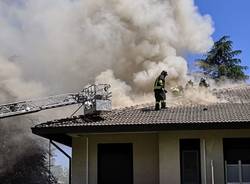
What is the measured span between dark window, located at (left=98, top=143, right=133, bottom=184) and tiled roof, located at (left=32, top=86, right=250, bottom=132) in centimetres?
101

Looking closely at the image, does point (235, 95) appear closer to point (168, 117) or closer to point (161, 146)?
point (168, 117)

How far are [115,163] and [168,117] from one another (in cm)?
243

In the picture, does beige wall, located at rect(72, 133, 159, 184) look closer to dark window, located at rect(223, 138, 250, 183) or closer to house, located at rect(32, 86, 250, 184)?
house, located at rect(32, 86, 250, 184)

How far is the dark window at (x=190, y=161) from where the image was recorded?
1784 centimetres

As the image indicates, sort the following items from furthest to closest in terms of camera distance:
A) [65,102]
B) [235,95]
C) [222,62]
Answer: [222,62] → [65,102] → [235,95]

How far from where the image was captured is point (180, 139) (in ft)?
59.4

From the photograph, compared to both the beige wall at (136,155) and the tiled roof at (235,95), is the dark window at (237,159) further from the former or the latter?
the tiled roof at (235,95)

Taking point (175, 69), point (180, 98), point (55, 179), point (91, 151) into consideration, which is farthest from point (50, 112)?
point (91, 151)

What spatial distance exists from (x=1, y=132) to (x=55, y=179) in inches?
202

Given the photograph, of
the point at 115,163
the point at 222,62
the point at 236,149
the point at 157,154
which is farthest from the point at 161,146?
the point at 222,62

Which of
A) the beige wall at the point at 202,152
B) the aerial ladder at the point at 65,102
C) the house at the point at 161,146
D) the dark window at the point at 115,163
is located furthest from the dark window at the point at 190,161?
the aerial ladder at the point at 65,102

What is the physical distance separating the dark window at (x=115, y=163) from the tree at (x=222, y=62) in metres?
28.0

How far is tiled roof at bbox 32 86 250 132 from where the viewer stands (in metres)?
17.5

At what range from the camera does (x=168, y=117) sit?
18.4 metres
